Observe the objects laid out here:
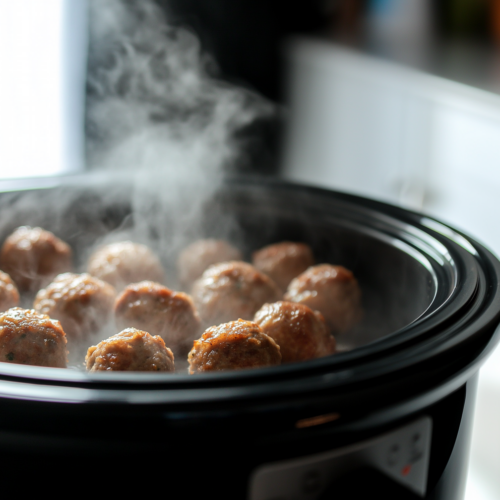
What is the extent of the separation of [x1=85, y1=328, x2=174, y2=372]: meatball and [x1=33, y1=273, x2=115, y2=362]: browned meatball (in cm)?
18

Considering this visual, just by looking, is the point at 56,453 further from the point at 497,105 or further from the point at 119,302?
the point at 497,105

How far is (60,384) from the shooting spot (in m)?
0.63

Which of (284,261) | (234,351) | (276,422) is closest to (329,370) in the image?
(276,422)

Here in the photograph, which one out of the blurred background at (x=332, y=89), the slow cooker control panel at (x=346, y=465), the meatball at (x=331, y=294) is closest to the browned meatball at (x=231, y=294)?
the meatball at (x=331, y=294)

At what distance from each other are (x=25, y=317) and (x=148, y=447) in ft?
1.17

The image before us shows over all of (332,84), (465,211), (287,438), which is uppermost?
(332,84)

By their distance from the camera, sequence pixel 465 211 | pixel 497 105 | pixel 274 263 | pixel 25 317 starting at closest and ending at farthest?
pixel 25 317 → pixel 274 263 → pixel 497 105 → pixel 465 211

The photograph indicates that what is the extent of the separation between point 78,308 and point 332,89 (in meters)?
2.50

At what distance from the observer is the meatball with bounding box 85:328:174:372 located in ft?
2.64

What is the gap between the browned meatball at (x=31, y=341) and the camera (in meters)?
0.83

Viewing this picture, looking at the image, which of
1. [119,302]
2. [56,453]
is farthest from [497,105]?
[56,453]

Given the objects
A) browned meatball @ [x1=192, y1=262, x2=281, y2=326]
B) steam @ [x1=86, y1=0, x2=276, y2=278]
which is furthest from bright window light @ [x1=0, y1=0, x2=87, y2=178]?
browned meatball @ [x1=192, y1=262, x2=281, y2=326]

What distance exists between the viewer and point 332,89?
3.21 m

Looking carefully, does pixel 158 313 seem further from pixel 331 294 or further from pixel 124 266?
pixel 331 294
